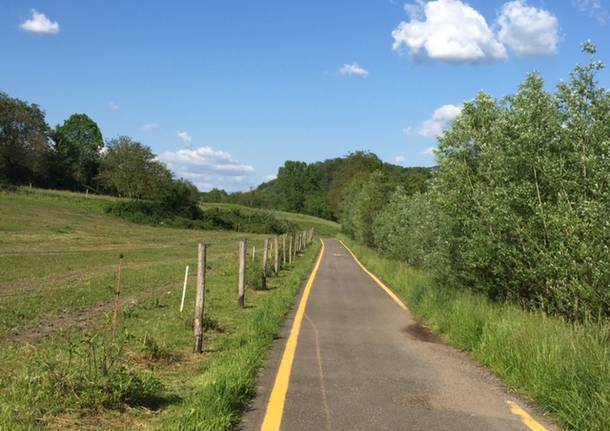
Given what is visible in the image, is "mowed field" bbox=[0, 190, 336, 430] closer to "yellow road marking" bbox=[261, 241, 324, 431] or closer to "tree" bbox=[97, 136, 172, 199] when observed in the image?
"yellow road marking" bbox=[261, 241, 324, 431]

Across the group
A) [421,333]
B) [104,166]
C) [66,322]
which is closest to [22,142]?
[104,166]

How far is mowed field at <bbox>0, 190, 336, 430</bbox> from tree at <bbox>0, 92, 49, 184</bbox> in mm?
64815

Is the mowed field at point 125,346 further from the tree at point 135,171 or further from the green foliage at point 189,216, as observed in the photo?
the tree at point 135,171

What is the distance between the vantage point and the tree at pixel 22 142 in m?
86.8

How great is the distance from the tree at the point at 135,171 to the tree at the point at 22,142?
9834 mm

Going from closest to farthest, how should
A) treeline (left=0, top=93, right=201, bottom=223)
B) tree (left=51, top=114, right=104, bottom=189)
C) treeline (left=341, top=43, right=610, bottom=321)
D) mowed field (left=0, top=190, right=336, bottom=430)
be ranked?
mowed field (left=0, top=190, right=336, bottom=430) < treeline (left=341, top=43, right=610, bottom=321) < treeline (left=0, top=93, right=201, bottom=223) < tree (left=51, top=114, right=104, bottom=189)

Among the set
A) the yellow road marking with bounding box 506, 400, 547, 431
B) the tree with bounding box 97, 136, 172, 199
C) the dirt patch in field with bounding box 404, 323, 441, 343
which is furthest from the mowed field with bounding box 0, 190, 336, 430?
the tree with bounding box 97, 136, 172, 199

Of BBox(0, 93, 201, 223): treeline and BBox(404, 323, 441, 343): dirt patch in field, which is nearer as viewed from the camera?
BBox(404, 323, 441, 343): dirt patch in field

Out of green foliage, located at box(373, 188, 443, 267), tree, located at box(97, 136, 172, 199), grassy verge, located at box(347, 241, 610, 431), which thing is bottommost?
grassy verge, located at box(347, 241, 610, 431)

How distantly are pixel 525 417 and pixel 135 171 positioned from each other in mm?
84623

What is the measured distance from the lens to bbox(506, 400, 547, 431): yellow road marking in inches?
229

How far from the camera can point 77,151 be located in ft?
370

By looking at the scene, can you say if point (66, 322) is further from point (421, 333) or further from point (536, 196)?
point (536, 196)

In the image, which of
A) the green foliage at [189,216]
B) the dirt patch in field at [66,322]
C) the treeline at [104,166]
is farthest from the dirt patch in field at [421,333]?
the treeline at [104,166]
